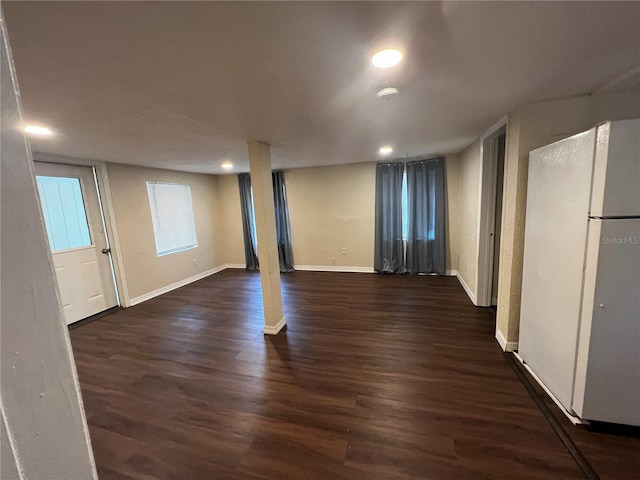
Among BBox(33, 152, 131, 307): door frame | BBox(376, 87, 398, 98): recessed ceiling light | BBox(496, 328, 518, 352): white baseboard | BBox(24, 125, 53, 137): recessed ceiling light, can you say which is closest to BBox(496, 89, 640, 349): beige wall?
BBox(496, 328, 518, 352): white baseboard

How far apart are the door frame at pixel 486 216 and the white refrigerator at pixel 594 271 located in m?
1.26

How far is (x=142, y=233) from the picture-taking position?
168 inches

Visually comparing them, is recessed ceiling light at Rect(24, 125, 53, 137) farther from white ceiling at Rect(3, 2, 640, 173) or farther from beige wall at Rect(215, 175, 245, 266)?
beige wall at Rect(215, 175, 245, 266)

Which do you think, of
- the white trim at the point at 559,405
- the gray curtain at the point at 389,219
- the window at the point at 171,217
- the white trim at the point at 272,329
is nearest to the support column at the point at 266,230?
the white trim at the point at 272,329

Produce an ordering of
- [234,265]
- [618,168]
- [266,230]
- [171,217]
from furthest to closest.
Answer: [234,265] → [171,217] → [266,230] → [618,168]

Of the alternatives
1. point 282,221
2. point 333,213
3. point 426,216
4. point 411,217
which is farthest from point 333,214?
point 426,216

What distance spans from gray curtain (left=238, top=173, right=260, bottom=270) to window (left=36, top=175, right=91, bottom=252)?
2690 mm

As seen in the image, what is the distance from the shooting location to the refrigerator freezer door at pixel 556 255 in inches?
61.6

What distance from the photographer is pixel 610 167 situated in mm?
1384

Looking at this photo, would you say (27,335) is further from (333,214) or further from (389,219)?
(333,214)

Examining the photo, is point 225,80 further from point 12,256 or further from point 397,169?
point 397,169

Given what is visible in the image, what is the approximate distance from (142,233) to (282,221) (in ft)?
8.13

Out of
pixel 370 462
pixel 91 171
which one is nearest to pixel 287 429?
pixel 370 462

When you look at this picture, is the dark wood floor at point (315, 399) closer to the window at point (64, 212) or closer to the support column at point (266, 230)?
the support column at point (266, 230)
